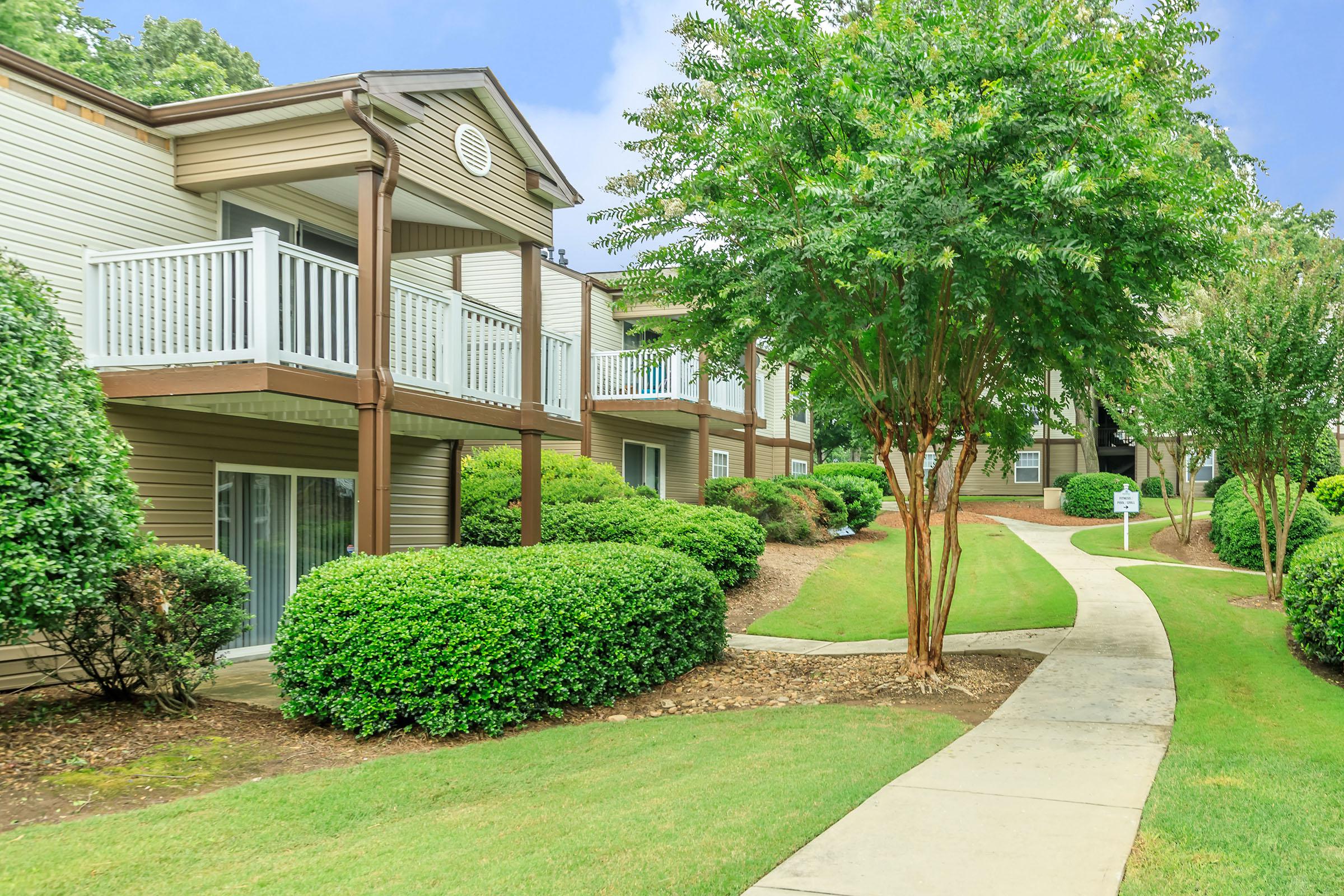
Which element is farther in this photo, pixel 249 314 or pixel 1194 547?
pixel 1194 547

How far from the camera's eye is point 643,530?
45.1ft

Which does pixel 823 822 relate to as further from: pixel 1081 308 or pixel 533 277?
pixel 533 277

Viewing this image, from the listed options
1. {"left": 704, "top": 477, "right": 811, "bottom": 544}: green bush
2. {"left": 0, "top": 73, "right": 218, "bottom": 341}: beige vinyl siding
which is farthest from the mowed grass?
{"left": 704, "top": 477, "right": 811, "bottom": 544}: green bush

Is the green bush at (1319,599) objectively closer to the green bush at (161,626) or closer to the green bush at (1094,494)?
the green bush at (161,626)

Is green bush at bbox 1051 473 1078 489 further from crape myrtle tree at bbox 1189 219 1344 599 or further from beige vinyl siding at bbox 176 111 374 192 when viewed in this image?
beige vinyl siding at bbox 176 111 374 192

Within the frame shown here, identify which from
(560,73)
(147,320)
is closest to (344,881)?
(147,320)

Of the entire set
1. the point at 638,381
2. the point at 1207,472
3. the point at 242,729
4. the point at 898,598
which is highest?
the point at 638,381

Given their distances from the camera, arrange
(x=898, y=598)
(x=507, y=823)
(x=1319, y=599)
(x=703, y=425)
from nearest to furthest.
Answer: (x=507, y=823) → (x=1319, y=599) → (x=898, y=598) → (x=703, y=425)

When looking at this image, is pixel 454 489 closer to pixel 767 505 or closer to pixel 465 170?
pixel 465 170

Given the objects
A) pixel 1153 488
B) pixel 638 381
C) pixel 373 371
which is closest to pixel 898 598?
pixel 638 381

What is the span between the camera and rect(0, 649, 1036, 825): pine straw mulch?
18.8 ft

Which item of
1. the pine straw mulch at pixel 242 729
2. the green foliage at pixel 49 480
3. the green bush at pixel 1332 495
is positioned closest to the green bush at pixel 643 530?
the pine straw mulch at pixel 242 729

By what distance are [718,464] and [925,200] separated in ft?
67.6

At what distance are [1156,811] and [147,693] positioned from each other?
22.2ft
